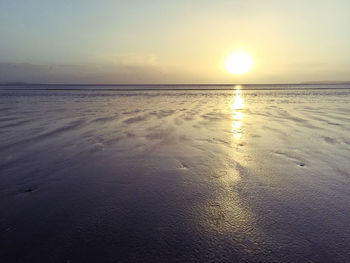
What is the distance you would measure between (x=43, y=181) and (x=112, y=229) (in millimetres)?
2563

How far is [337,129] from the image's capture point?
9523 millimetres

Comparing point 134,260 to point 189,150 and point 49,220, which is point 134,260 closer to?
point 49,220

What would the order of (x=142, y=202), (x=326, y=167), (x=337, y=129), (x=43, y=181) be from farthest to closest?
(x=337, y=129), (x=326, y=167), (x=43, y=181), (x=142, y=202)

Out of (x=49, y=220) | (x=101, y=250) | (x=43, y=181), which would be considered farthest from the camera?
(x=43, y=181)

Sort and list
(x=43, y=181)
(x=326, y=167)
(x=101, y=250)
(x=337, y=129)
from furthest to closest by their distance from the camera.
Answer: (x=337, y=129) < (x=326, y=167) < (x=43, y=181) < (x=101, y=250)

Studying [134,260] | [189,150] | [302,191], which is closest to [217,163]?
[189,150]

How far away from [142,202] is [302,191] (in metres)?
3.07

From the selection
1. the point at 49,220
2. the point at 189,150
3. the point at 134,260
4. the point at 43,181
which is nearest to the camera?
the point at 134,260

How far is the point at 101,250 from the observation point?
8.43 ft

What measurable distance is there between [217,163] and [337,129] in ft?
24.3

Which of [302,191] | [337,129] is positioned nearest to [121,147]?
[302,191]

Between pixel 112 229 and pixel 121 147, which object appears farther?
pixel 121 147

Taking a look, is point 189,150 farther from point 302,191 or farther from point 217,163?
point 302,191

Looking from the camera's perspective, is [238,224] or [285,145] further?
[285,145]
